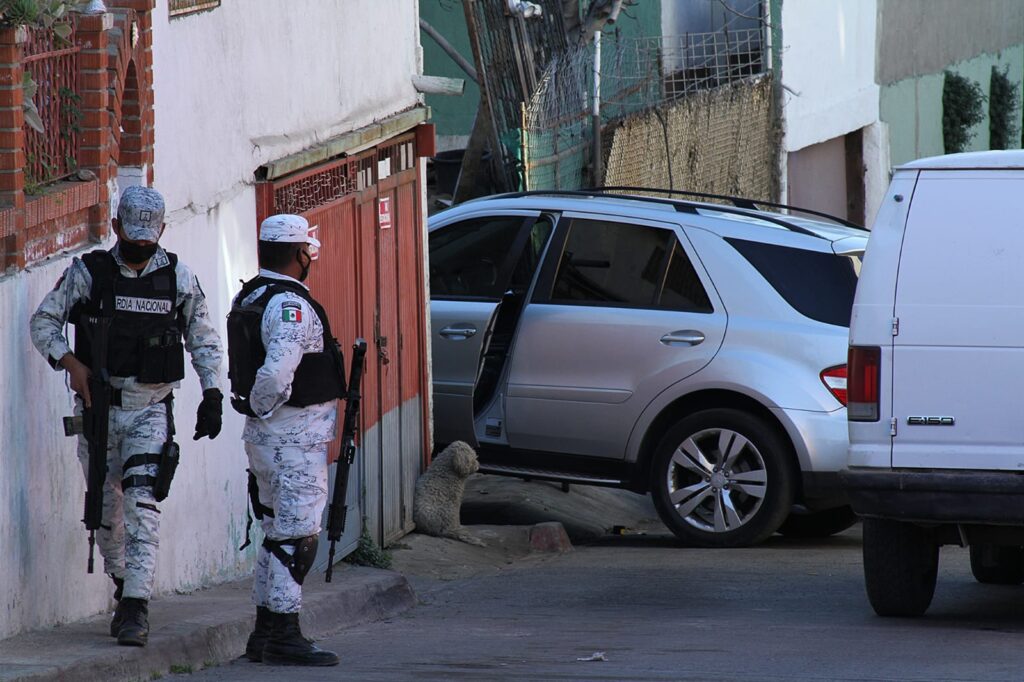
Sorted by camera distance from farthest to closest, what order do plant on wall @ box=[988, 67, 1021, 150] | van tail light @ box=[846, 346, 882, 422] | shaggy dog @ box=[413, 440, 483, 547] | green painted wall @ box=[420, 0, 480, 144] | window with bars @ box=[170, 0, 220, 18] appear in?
plant on wall @ box=[988, 67, 1021, 150] < green painted wall @ box=[420, 0, 480, 144] < shaggy dog @ box=[413, 440, 483, 547] < window with bars @ box=[170, 0, 220, 18] < van tail light @ box=[846, 346, 882, 422]

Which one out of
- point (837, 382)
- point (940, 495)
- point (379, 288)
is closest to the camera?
point (940, 495)

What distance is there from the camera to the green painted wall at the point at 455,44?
19156 millimetres

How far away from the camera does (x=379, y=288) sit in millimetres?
10258

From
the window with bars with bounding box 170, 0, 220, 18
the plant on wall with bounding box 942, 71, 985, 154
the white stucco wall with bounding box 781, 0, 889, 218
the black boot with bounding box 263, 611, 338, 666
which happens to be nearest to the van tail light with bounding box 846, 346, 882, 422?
the black boot with bounding box 263, 611, 338, 666

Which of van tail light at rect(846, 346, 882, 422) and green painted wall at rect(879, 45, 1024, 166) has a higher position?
green painted wall at rect(879, 45, 1024, 166)

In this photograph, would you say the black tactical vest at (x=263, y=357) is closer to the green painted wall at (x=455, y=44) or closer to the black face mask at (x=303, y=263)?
the black face mask at (x=303, y=263)

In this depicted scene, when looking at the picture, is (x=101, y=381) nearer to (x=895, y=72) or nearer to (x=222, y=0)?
(x=222, y=0)

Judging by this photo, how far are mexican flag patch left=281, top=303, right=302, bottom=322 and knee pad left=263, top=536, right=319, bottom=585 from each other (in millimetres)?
842

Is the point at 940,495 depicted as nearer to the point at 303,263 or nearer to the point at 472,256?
the point at 303,263

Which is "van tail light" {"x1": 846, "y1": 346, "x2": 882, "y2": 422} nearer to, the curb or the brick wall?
the curb

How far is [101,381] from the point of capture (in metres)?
6.39

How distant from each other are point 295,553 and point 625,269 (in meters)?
4.48

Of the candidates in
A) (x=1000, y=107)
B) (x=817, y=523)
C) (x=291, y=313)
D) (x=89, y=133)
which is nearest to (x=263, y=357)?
(x=291, y=313)

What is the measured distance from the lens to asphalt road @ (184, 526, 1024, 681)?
6.64 meters
